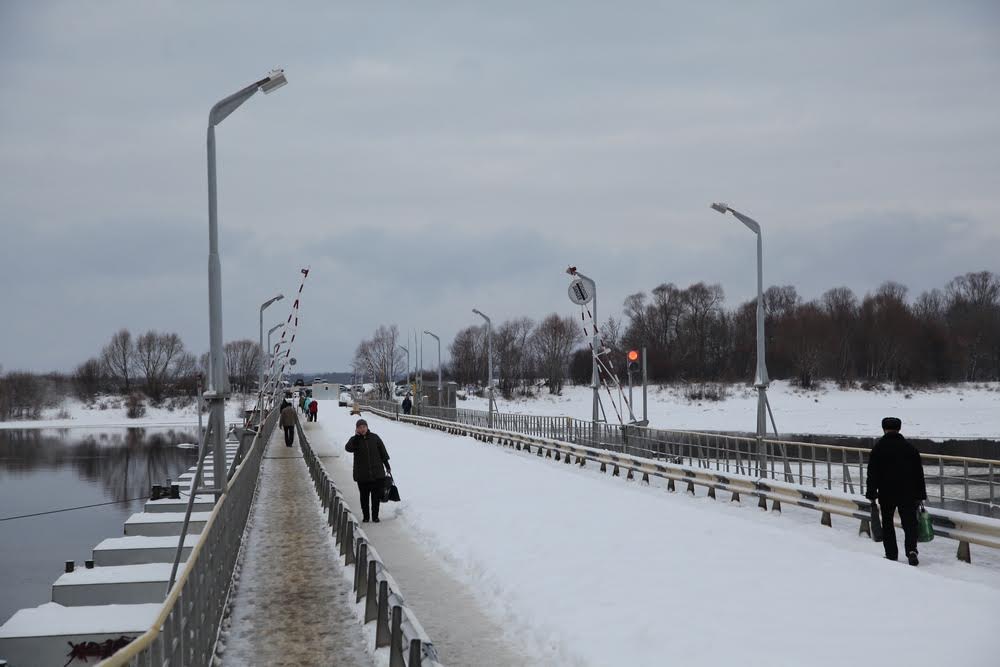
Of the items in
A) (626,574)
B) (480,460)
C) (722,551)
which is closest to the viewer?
(626,574)

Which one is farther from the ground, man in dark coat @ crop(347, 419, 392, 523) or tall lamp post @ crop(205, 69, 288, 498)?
tall lamp post @ crop(205, 69, 288, 498)

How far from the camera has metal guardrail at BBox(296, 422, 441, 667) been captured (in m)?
7.05

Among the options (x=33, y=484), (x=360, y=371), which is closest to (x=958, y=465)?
(x=33, y=484)

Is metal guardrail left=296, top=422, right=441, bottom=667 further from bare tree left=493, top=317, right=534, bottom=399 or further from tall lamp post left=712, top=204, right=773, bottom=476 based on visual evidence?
bare tree left=493, top=317, right=534, bottom=399

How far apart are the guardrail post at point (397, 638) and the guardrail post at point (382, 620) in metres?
0.91

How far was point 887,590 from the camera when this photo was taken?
1040 cm

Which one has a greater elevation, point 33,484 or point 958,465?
point 958,465

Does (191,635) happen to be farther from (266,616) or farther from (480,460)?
(480,460)

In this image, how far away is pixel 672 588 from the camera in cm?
1089

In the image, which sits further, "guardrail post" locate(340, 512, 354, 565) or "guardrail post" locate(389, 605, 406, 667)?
"guardrail post" locate(340, 512, 354, 565)

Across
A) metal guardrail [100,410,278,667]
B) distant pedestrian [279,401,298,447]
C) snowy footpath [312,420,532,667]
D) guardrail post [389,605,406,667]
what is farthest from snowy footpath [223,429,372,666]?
distant pedestrian [279,401,298,447]

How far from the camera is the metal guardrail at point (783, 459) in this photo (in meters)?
15.2

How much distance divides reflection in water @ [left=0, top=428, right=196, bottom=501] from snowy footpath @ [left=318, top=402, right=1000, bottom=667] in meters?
40.4

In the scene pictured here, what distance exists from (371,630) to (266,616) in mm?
1509
